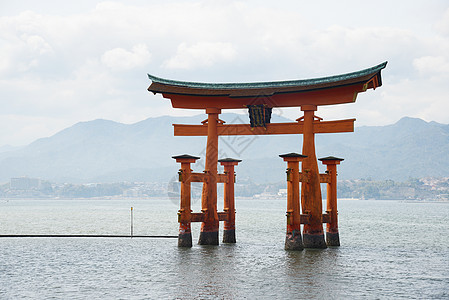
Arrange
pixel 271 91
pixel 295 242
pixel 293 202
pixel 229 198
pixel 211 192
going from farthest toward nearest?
pixel 229 198, pixel 211 192, pixel 271 91, pixel 295 242, pixel 293 202

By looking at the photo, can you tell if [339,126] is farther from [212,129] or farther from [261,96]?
[212,129]

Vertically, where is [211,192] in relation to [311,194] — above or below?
above

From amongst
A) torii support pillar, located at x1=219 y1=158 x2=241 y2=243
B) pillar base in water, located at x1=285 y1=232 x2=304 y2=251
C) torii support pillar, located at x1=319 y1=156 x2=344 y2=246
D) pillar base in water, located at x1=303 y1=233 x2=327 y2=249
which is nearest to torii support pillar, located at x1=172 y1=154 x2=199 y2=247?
torii support pillar, located at x1=219 y1=158 x2=241 y2=243

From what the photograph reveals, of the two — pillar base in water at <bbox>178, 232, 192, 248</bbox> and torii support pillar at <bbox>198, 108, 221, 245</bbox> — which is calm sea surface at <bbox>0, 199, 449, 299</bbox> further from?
torii support pillar at <bbox>198, 108, 221, 245</bbox>

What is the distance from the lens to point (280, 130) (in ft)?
84.4

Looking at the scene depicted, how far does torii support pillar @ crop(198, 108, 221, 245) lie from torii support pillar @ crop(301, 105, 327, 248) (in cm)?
446

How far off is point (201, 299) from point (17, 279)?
8256 mm

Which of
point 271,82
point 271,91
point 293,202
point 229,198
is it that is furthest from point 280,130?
point 229,198

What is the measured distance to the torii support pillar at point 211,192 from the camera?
85.3ft

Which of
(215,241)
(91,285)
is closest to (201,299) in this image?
(91,285)

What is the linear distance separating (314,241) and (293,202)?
2.71m

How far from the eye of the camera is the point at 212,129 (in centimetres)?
2642

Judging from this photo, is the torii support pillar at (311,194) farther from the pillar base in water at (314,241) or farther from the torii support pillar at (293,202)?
the torii support pillar at (293,202)

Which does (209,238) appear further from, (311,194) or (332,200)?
(332,200)
